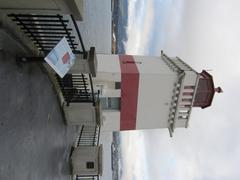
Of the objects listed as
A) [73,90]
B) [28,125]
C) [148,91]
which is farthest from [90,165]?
[148,91]

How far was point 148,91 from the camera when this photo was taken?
59.1ft

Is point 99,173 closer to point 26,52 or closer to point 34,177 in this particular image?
point 34,177

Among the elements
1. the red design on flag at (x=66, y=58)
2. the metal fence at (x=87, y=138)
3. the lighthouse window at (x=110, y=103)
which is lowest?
the metal fence at (x=87, y=138)

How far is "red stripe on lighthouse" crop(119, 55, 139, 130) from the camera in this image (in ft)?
57.7

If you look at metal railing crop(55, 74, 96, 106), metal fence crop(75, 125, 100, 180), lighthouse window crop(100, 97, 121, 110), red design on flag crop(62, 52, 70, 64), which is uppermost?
red design on flag crop(62, 52, 70, 64)

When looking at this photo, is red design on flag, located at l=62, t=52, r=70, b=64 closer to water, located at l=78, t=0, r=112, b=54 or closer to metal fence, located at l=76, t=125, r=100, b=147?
metal fence, located at l=76, t=125, r=100, b=147

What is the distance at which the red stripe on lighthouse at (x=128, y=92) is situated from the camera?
17578 mm

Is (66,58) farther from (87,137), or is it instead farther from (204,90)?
(204,90)

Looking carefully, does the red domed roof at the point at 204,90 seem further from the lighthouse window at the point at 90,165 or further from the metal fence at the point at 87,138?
the lighthouse window at the point at 90,165

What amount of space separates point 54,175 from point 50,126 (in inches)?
84.4

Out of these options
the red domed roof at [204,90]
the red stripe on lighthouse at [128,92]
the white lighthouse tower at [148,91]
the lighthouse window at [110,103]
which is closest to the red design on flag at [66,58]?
the white lighthouse tower at [148,91]

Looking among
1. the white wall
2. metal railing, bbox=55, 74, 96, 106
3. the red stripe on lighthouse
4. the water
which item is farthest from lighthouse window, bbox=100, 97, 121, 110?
the water

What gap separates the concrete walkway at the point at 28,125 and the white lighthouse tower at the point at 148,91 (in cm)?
617

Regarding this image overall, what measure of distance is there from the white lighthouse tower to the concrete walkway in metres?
6.17
